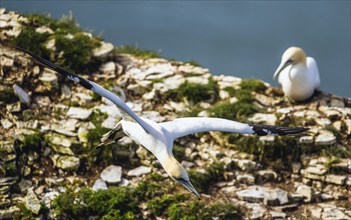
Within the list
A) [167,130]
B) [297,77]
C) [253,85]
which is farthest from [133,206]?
[297,77]

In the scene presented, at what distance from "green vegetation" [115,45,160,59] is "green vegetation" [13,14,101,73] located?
99 centimetres

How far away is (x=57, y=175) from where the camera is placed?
54.2 ft

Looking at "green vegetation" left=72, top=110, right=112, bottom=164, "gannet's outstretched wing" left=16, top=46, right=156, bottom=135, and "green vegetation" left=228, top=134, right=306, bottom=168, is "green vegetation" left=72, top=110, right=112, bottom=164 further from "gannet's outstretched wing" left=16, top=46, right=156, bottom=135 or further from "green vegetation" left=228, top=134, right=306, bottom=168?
"gannet's outstretched wing" left=16, top=46, right=156, bottom=135

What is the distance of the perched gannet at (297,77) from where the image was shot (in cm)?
1812

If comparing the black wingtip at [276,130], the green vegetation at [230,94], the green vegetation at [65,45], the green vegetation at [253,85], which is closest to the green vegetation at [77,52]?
the green vegetation at [65,45]

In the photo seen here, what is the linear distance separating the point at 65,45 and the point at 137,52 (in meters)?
2.03

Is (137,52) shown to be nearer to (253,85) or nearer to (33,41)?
(33,41)

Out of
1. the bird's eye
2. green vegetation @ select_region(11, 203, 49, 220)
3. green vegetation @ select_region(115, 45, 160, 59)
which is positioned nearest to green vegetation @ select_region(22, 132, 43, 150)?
green vegetation @ select_region(11, 203, 49, 220)

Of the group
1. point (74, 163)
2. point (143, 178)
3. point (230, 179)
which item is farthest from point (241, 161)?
point (74, 163)

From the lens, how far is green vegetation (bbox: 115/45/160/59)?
66.3 feet

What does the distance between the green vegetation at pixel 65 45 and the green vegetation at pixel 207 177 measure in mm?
3964

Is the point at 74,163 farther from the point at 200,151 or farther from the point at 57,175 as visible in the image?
the point at 200,151

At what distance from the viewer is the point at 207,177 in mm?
16406

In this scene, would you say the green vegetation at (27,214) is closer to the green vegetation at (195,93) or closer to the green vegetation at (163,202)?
the green vegetation at (163,202)
